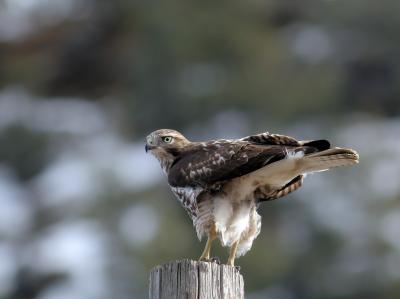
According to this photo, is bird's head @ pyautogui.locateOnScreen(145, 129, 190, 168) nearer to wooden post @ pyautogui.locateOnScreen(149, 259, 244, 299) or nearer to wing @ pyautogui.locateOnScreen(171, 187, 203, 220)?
wing @ pyautogui.locateOnScreen(171, 187, 203, 220)

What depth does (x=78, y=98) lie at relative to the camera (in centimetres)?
2150

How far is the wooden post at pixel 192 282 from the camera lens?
5.15 meters

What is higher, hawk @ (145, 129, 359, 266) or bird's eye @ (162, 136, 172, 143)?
bird's eye @ (162, 136, 172, 143)

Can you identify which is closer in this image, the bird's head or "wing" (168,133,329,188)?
"wing" (168,133,329,188)

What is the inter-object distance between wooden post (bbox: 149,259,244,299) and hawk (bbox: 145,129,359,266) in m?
1.34

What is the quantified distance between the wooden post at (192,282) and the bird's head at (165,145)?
2.29 m

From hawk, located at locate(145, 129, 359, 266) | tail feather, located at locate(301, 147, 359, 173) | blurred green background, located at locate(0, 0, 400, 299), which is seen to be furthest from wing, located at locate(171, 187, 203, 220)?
blurred green background, located at locate(0, 0, 400, 299)

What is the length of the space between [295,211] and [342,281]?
3.66 ft

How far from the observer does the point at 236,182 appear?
690 centimetres

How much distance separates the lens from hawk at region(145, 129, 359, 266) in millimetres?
6688

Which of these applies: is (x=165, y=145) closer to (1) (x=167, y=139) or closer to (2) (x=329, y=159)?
(1) (x=167, y=139)

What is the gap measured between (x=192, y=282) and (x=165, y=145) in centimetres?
244

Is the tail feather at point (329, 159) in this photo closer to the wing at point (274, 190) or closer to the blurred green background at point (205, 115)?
the wing at point (274, 190)

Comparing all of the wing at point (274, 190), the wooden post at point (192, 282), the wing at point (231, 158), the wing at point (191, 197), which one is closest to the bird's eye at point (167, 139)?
the wing at point (231, 158)
